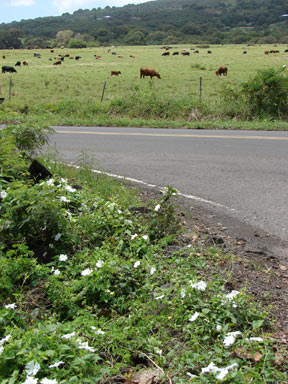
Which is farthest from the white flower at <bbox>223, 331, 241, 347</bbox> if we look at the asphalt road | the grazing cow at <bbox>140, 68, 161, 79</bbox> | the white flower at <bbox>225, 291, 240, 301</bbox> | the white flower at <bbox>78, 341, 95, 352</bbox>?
the grazing cow at <bbox>140, 68, 161, 79</bbox>

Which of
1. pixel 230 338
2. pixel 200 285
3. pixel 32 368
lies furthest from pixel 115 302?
pixel 32 368

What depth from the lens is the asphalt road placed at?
5748mm

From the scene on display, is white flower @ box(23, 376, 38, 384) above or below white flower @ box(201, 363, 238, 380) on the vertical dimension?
above

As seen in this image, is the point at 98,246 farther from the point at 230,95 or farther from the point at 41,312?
the point at 230,95

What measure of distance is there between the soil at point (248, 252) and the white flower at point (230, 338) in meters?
0.35

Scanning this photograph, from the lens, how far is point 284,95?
13586 millimetres

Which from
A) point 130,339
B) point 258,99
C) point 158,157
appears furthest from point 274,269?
point 258,99

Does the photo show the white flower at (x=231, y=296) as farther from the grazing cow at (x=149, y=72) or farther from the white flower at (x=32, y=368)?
the grazing cow at (x=149, y=72)

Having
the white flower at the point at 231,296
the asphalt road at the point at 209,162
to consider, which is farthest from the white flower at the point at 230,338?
the asphalt road at the point at 209,162

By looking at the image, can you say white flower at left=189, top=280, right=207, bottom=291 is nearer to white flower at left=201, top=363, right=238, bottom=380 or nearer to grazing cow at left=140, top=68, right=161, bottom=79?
white flower at left=201, top=363, right=238, bottom=380

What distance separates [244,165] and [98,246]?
14.3ft

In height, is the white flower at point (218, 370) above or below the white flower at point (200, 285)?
below

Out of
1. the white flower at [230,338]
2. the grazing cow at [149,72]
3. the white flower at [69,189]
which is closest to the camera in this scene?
the white flower at [230,338]

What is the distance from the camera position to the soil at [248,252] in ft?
11.2
